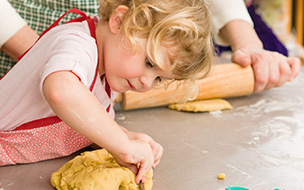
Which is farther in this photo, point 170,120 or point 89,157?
point 170,120

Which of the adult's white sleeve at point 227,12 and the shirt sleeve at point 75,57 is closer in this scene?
the shirt sleeve at point 75,57

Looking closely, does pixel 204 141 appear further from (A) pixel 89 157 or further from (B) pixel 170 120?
(A) pixel 89 157

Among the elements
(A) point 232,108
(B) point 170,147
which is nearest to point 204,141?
(B) point 170,147

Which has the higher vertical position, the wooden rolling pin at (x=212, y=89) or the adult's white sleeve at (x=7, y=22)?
the adult's white sleeve at (x=7, y=22)

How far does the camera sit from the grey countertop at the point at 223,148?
791 mm

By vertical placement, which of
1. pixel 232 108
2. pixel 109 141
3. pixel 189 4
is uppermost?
pixel 189 4

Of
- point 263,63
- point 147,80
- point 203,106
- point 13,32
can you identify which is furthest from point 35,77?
point 263,63

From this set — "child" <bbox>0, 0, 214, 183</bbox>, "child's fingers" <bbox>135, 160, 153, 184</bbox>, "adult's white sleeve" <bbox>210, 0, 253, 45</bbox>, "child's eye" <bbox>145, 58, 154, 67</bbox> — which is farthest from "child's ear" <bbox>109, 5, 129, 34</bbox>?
"adult's white sleeve" <bbox>210, 0, 253, 45</bbox>

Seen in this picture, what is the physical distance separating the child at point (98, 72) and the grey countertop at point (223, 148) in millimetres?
67

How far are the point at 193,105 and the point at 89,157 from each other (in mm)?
499

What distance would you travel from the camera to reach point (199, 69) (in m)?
0.89

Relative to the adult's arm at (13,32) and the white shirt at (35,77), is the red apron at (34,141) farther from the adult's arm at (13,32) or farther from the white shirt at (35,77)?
the adult's arm at (13,32)

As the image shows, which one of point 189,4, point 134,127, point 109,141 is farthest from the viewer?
point 134,127

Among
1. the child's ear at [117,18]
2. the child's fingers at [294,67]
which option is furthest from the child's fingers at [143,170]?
the child's fingers at [294,67]
